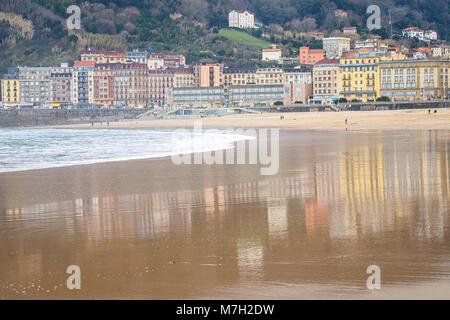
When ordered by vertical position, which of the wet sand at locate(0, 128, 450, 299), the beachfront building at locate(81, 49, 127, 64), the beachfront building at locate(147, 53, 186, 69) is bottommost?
the wet sand at locate(0, 128, 450, 299)

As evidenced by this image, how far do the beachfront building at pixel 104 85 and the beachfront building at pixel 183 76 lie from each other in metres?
10.8

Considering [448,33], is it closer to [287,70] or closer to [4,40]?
[287,70]

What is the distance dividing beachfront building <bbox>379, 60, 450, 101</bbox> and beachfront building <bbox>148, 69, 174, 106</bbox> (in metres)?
39.4

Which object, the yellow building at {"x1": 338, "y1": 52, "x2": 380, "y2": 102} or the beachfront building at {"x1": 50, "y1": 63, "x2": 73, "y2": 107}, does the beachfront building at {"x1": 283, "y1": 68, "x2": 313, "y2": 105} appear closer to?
the yellow building at {"x1": 338, "y1": 52, "x2": 380, "y2": 102}

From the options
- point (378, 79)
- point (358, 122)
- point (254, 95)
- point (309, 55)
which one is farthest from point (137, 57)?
point (358, 122)

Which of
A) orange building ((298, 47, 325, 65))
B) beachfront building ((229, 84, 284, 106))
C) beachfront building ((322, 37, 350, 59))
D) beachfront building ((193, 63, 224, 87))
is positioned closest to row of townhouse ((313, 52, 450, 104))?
beachfront building ((229, 84, 284, 106))

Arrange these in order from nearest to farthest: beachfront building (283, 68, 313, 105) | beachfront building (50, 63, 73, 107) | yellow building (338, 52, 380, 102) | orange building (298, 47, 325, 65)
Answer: yellow building (338, 52, 380, 102), beachfront building (283, 68, 313, 105), beachfront building (50, 63, 73, 107), orange building (298, 47, 325, 65)

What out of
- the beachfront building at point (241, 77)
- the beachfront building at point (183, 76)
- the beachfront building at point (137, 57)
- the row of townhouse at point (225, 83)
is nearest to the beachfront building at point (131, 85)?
the row of townhouse at point (225, 83)

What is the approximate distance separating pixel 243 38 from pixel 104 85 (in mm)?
69521

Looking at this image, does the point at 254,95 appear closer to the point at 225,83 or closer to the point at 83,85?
the point at 225,83

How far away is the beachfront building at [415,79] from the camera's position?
94.6 m

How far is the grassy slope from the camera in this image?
588ft

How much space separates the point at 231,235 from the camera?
339 inches
